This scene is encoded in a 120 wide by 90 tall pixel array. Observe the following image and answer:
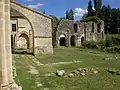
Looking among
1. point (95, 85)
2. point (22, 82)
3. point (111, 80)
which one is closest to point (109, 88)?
point (95, 85)

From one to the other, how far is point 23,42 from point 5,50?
2624 centimetres

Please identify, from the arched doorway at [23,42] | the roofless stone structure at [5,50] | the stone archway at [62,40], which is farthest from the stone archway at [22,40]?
the roofless stone structure at [5,50]

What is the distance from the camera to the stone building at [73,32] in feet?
138

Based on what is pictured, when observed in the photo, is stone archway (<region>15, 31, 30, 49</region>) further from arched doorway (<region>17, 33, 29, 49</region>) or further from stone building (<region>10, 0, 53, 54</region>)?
stone building (<region>10, 0, 53, 54</region>)

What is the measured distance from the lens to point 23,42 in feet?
112

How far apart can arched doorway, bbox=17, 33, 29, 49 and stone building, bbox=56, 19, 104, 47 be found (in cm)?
718

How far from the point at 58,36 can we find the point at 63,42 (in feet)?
6.53

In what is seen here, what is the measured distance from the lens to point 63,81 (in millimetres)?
12367

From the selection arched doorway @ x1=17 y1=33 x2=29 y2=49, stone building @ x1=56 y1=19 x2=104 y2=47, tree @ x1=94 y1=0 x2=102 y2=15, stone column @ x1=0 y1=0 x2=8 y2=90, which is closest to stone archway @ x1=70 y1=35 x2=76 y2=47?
stone building @ x1=56 y1=19 x2=104 y2=47

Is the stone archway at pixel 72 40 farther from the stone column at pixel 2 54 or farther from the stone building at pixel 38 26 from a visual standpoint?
the stone column at pixel 2 54

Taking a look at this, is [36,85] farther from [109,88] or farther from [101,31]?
[101,31]

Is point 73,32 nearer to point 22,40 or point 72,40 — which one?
point 72,40

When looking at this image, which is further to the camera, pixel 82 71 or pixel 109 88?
pixel 82 71

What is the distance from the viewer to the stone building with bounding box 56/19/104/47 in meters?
42.0
